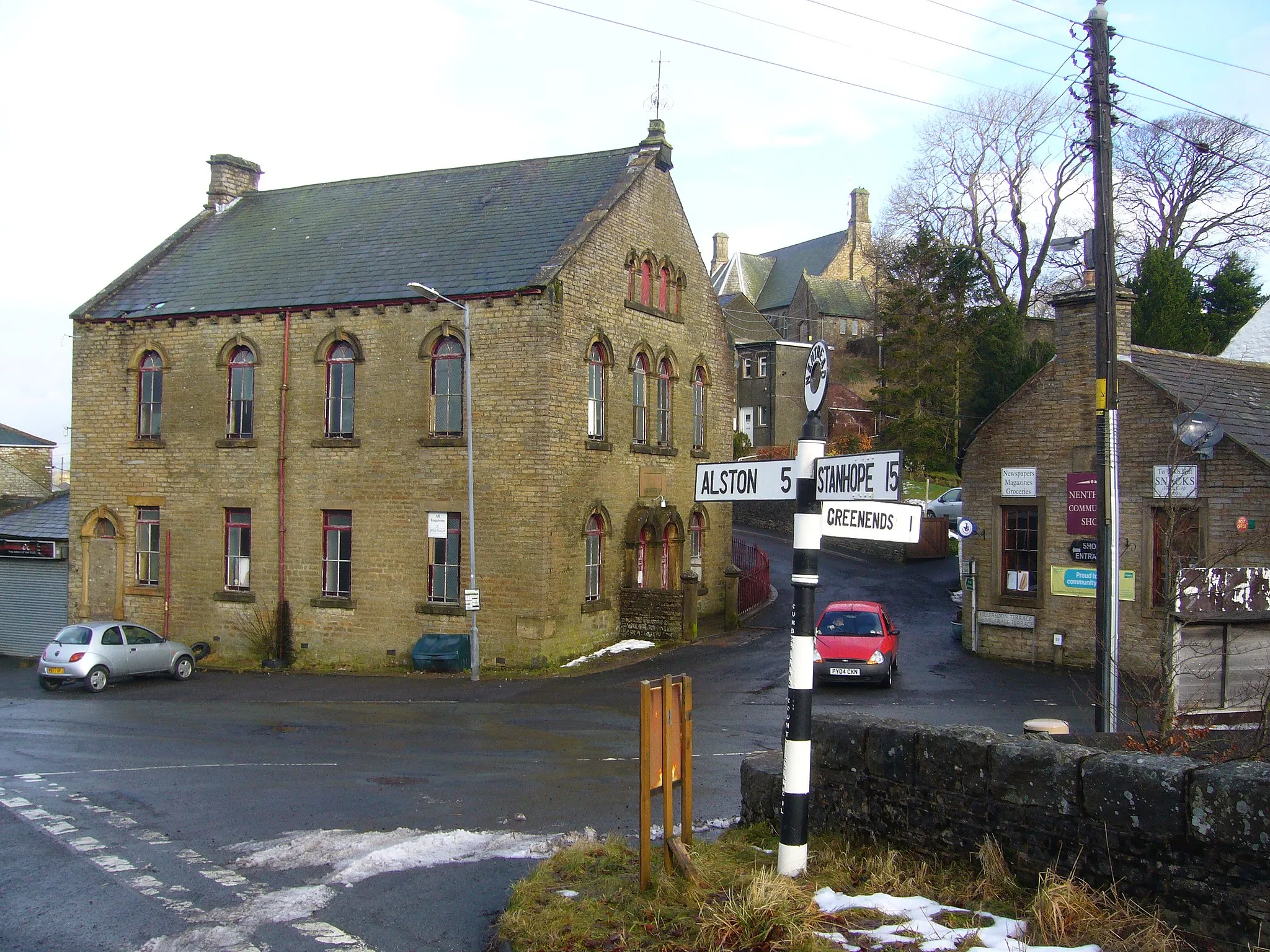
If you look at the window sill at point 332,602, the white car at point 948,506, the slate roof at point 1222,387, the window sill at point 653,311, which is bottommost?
the window sill at point 332,602

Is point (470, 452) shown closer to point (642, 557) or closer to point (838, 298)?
point (642, 557)

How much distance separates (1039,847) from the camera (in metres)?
5.64

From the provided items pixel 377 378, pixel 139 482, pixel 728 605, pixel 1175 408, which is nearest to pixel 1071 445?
pixel 1175 408

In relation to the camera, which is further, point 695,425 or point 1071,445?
point 695,425

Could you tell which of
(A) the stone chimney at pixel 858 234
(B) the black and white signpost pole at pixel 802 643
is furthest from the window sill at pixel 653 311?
(A) the stone chimney at pixel 858 234

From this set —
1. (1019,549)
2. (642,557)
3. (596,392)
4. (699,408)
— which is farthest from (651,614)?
(1019,549)

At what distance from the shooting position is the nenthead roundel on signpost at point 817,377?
6.16m

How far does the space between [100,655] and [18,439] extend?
3090cm

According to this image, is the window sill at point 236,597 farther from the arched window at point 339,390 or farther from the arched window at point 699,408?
the arched window at point 699,408

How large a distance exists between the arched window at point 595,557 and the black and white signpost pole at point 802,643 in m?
17.3

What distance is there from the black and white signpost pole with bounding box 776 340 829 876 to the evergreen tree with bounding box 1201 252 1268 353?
36.9 meters

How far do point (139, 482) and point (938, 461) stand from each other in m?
31.5

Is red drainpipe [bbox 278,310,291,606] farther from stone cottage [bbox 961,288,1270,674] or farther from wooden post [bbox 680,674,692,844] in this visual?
wooden post [bbox 680,674,692,844]

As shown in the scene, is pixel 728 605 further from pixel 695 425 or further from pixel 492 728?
pixel 492 728
